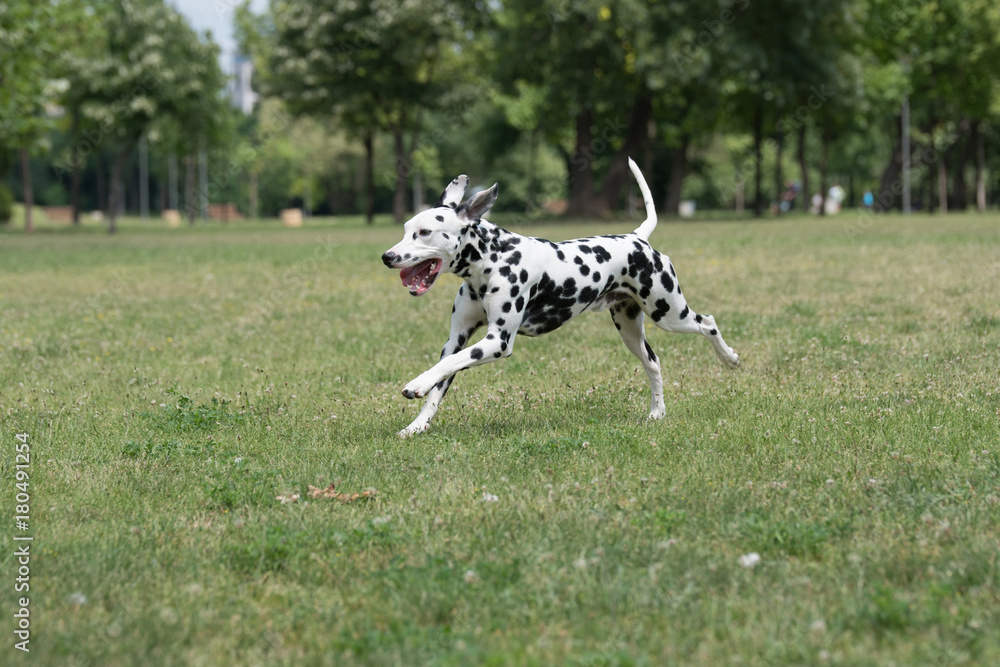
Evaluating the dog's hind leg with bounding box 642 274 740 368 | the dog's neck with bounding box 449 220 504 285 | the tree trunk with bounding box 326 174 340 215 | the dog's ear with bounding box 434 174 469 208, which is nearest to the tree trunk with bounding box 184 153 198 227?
the tree trunk with bounding box 326 174 340 215

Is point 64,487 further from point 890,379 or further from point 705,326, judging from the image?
point 890,379

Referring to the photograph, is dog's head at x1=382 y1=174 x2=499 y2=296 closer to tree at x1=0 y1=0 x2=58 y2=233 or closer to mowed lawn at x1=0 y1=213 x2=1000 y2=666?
mowed lawn at x1=0 y1=213 x2=1000 y2=666

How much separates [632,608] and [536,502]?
1.45m

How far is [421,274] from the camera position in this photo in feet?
22.5

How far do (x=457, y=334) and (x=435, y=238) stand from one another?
2.86ft

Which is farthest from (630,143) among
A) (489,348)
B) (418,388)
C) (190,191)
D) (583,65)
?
(418,388)

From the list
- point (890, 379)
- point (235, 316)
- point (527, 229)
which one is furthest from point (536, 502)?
point (527, 229)

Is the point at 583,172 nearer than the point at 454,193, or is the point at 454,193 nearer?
the point at 454,193

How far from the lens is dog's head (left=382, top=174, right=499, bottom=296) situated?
265 inches

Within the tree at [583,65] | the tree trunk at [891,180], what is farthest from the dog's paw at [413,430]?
the tree trunk at [891,180]

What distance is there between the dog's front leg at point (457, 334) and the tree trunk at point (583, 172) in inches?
1544

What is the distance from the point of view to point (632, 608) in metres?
4.27

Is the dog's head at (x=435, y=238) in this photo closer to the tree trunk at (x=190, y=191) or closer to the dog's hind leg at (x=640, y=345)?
the dog's hind leg at (x=640, y=345)

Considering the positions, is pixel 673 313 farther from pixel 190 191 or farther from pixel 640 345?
pixel 190 191
